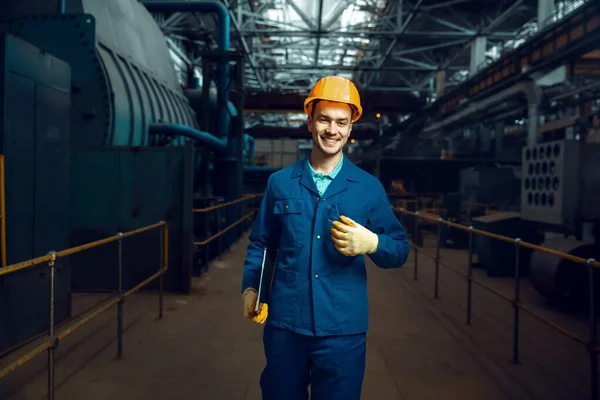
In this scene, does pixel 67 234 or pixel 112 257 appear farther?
pixel 112 257

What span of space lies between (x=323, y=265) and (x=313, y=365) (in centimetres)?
44

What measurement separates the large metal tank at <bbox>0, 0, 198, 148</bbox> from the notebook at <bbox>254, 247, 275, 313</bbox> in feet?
15.9

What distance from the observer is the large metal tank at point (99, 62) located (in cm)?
610

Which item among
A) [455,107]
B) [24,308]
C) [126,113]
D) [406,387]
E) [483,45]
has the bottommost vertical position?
[406,387]

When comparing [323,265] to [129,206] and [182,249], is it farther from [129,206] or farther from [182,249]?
[129,206]

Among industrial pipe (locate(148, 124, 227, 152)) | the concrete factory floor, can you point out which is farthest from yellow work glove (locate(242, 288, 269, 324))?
industrial pipe (locate(148, 124, 227, 152))

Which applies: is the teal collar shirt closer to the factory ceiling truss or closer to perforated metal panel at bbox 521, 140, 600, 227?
perforated metal panel at bbox 521, 140, 600, 227

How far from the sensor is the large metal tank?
6.10m

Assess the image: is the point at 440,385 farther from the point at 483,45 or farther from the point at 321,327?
the point at 483,45

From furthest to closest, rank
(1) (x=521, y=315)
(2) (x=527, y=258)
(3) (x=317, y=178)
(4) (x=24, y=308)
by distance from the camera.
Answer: (2) (x=527, y=258) < (1) (x=521, y=315) < (4) (x=24, y=308) < (3) (x=317, y=178)

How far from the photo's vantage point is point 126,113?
7.00 metres

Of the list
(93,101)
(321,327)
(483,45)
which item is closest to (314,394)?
(321,327)

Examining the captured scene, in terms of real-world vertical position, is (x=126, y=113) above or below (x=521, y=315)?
above

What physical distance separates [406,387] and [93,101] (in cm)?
537
